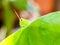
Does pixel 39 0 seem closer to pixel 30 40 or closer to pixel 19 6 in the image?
pixel 19 6

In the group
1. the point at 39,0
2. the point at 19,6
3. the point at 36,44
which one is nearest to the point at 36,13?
the point at 19,6

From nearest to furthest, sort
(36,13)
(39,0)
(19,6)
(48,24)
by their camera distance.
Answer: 1. (48,24)
2. (19,6)
3. (36,13)
4. (39,0)

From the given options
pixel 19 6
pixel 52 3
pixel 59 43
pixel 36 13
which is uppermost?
pixel 59 43

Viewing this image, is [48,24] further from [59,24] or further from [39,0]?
[39,0]

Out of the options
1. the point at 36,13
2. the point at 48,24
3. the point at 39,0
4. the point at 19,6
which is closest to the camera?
the point at 48,24

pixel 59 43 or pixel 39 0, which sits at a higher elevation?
pixel 59 43

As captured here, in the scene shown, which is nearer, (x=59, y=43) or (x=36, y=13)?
(x=59, y=43)
